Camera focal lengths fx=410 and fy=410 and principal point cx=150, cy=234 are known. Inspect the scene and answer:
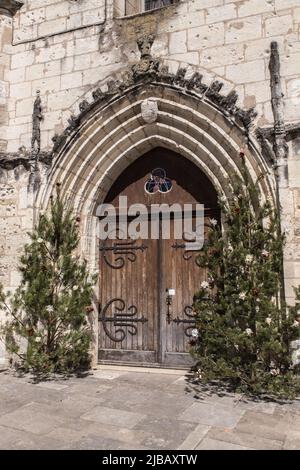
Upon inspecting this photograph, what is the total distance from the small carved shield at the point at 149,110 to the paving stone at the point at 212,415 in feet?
9.24

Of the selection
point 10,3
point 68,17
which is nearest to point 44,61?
point 68,17

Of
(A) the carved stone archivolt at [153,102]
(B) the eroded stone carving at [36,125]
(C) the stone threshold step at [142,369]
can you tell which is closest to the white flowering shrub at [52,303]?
(C) the stone threshold step at [142,369]

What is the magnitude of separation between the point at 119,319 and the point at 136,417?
1.77 metres

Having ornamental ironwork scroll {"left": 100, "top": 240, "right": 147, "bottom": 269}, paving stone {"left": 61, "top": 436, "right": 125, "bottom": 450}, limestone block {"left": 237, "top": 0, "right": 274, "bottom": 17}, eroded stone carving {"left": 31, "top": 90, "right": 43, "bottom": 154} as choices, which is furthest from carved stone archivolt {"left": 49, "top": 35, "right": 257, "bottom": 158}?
Result: paving stone {"left": 61, "top": 436, "right": 125, "bottom": 450}

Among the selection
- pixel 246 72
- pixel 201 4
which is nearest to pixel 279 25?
pixel 246 72

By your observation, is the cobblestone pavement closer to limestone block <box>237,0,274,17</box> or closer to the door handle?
the door handle

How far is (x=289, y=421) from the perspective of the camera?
2691 millimetres

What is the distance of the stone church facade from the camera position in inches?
148

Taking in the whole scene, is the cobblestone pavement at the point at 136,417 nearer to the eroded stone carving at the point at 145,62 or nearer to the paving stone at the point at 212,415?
the paving stone at the point at 212,415

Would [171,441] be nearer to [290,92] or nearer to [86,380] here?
[86,380]

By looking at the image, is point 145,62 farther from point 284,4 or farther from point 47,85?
point 284,4

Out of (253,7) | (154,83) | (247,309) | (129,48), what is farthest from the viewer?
(129,48)

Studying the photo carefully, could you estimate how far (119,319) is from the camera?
4496 mm

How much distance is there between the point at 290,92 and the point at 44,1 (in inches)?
126
